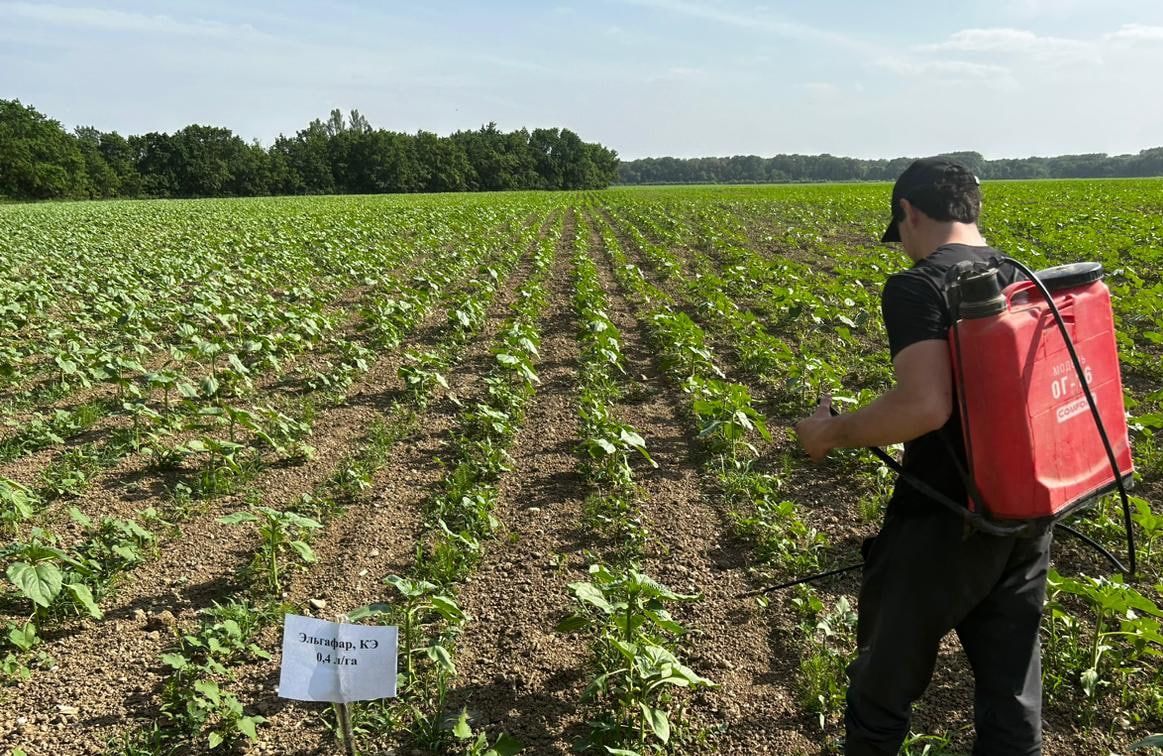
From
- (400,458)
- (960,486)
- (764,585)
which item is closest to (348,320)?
(400,458)

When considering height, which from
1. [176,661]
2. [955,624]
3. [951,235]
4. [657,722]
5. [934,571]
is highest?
[951,235]

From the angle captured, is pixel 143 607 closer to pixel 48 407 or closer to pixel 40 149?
pixel 48 407

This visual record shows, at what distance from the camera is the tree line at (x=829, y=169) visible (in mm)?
95625

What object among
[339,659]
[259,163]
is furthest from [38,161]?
[339,659]

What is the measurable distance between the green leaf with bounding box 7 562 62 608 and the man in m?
3.12

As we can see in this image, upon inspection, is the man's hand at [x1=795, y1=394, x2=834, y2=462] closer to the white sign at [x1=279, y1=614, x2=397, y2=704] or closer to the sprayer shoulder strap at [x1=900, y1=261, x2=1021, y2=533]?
the sprayer shoulder strap at [x1=900, y1=261, x2=1021, y2=533]

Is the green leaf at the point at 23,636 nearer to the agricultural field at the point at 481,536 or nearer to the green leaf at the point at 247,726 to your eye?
the agricultural field at the point at 481,536

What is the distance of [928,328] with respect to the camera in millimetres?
1941

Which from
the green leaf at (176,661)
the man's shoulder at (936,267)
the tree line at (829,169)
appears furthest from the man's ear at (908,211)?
the tree line at (829,169)

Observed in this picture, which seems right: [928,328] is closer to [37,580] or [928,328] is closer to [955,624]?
[955,624]

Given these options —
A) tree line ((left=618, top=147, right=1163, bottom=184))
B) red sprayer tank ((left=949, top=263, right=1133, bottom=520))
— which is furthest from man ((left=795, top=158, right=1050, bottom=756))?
tree line ((left=618, top=147, right=1163, bottom=184))

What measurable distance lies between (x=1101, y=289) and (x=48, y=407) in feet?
24.9

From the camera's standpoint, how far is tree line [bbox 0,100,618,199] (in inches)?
2515

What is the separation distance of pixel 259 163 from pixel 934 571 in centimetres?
8700
